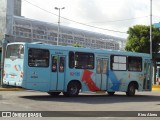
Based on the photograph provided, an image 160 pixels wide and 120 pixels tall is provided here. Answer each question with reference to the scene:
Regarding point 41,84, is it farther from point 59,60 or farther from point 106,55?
point 106,55

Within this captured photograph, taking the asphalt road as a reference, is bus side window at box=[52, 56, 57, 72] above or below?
above

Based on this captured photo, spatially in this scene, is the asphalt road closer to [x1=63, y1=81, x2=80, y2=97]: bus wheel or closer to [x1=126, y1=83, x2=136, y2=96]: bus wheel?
[x1=63, y1=81, x2=80, y2=97]: bus wheel

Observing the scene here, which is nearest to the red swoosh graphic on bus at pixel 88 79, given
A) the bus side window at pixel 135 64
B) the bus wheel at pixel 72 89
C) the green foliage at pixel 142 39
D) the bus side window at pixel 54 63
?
the bus wheel at pixel 72 89

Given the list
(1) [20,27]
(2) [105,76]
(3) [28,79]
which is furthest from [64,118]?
(1) [20,27]

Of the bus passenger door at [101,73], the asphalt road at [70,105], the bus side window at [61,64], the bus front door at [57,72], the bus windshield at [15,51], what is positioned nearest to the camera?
the asphalt road at [70,105]

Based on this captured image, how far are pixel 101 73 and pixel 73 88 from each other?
222 cm

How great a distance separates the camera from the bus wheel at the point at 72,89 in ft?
67.6

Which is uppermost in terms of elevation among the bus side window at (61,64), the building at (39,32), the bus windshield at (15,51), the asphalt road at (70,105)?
the building at (39,32)

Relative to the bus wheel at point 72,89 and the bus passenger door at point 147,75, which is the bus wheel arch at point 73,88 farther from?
the bus passenger door at point 147,75

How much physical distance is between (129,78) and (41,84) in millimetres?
6737

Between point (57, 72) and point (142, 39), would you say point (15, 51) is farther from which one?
point (142, 39)

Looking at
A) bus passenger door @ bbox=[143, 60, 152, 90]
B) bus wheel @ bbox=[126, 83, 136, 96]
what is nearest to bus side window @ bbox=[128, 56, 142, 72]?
bus passenger door @ bbox=[143, 60, 152, 90]

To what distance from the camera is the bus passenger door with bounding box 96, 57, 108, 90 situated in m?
22.0

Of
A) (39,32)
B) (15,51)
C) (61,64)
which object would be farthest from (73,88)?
(39,32)
